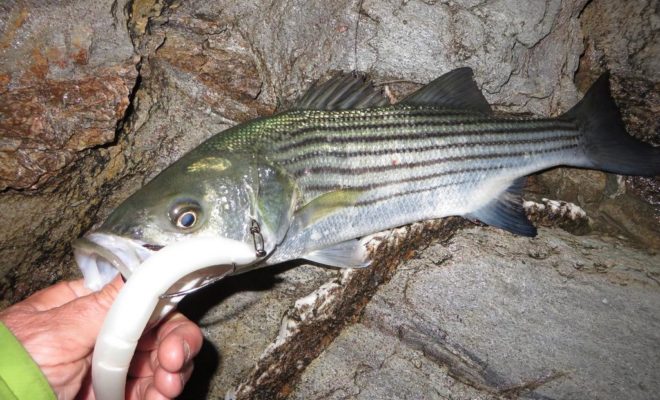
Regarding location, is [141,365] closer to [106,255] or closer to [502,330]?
[106,255]

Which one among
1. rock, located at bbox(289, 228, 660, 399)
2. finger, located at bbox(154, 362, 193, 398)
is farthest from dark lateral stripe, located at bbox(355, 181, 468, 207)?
finger, located at bbox(154, 362, 193, 398)

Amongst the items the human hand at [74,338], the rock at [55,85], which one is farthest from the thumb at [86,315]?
the rock at [55,85]

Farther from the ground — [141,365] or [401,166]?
[401,166]

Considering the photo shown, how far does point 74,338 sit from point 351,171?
76.2 inches

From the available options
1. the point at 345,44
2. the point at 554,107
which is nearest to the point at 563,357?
the point at 554,107

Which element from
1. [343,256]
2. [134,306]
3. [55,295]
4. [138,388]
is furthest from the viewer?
[343,256]

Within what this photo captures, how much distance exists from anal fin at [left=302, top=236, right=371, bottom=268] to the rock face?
0.40 ft

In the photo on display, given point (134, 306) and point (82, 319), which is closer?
point (134, 306)

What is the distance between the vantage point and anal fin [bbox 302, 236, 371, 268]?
296cm

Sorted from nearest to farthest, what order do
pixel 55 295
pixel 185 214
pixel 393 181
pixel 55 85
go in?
pixel 185 214 → pixel 55 295 → pixel 55 85 → pixel 393 181

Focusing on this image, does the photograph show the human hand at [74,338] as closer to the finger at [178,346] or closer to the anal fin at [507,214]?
the finger at [178,346]

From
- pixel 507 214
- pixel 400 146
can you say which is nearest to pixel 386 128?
pixel 400 146

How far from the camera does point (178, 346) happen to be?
234cm

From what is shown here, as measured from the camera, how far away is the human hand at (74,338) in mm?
2084
